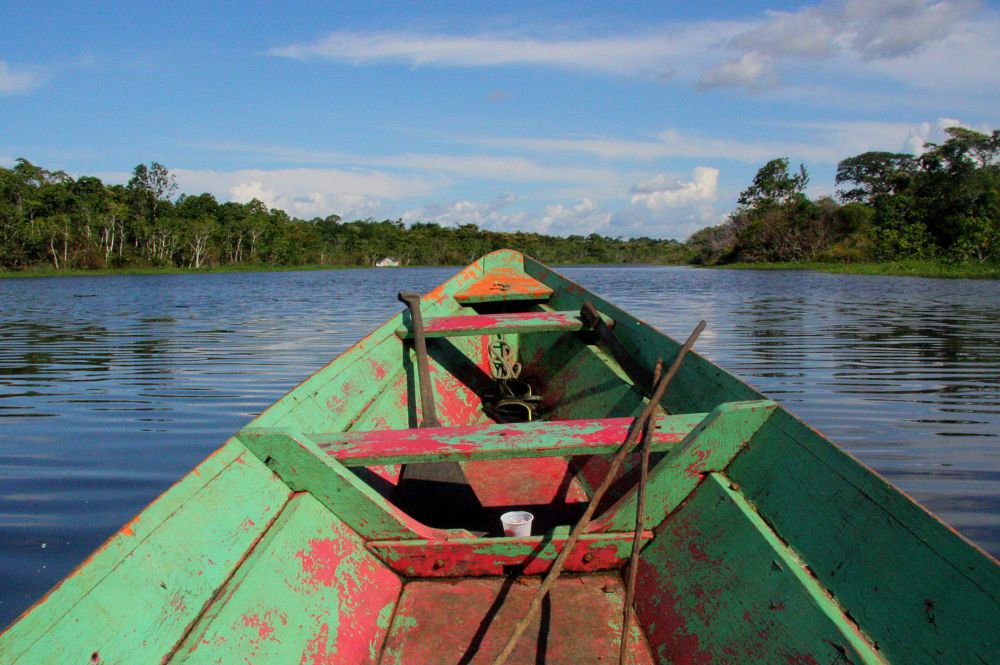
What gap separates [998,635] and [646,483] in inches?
38.6

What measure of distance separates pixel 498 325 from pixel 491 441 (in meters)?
1.96

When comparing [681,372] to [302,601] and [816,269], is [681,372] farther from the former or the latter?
[816,269]

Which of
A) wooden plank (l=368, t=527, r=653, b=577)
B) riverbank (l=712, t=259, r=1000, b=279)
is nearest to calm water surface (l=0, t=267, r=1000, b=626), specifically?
wooden plank (l=368, t=527, r=653, b=577)

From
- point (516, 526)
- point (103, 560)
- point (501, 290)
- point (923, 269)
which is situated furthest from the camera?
point (923, 269)

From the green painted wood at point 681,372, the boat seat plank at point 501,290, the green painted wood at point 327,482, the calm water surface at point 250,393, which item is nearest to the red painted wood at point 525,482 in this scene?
the green painted wood at point 681,372

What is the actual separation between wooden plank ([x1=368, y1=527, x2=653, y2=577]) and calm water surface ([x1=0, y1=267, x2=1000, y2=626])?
5.29 feet

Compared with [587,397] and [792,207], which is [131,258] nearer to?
[792,207]

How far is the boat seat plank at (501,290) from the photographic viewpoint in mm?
5656

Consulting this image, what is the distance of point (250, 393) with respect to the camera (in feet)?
20.1

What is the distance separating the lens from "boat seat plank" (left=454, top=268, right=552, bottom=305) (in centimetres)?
566

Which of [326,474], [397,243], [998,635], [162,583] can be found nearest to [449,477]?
[326,474]

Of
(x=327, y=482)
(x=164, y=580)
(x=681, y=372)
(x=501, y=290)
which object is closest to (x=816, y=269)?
(x=501, y=290)

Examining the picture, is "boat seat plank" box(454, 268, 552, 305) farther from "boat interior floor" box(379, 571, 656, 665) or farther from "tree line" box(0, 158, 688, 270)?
"tree line" box(0, 158, 688, 270)

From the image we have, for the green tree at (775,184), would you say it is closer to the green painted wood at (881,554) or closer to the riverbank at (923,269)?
the riverbank at (923,269)
